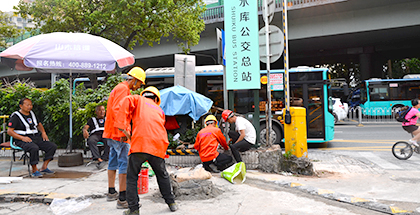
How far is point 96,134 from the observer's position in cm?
707

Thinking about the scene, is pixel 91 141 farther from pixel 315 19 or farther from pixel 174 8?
pixel 315 19

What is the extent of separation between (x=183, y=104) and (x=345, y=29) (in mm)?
15314

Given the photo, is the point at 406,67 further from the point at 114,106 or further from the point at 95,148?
the point at 114,106

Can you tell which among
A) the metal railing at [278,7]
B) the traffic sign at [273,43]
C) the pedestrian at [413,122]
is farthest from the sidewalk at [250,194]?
the metal railing at [278,7]

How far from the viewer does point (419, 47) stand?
26109mm

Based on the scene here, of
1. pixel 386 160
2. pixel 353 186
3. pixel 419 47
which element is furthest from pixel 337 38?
pixel 353 186

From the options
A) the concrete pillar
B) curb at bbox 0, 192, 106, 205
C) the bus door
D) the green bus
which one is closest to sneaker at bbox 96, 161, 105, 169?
curb at bbox 0, 192, 106, 205

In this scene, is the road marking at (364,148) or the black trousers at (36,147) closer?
the black trousers at (36,147)

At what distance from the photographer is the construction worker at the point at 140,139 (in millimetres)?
3684

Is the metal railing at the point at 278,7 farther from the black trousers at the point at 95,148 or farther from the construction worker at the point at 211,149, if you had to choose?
the black trousers at the point at 95,148

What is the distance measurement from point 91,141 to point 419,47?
28.7m

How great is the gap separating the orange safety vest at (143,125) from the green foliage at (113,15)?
30.8 ft

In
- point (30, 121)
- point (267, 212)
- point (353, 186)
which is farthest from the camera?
point (30, 121)

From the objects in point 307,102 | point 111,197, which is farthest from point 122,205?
point 307,102
